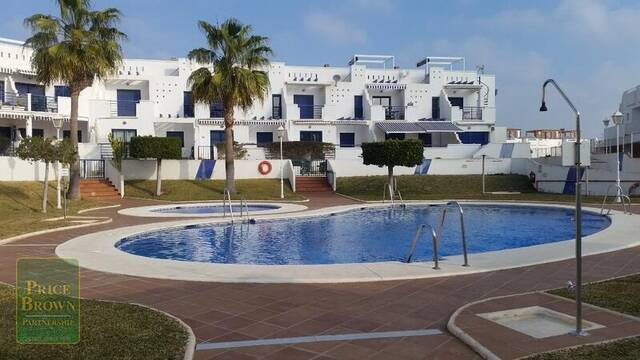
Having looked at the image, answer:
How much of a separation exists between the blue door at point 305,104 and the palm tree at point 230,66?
1539 cm

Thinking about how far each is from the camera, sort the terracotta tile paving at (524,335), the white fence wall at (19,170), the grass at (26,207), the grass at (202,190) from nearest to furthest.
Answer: the terracotta tile paving at (524,335), the grass at (26,207), the white fence wall at (19,170), the grass at (202,190)

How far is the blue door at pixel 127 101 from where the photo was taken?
4016 cm

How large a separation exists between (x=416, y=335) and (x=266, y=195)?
83.4 ft

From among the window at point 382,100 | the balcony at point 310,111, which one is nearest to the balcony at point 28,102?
the balcony at point 310,111

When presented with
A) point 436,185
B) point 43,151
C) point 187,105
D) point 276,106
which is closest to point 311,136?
point 276,106

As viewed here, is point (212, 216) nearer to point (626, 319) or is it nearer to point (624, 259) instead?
point (624, 259)

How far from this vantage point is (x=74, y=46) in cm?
2384

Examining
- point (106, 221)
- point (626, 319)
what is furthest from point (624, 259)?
point (106, 221)

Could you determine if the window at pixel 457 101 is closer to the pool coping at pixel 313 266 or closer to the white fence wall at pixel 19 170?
the white fence wall at pixel 19 170

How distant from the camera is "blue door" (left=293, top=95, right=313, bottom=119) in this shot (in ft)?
146

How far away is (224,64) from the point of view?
28328 millimetres

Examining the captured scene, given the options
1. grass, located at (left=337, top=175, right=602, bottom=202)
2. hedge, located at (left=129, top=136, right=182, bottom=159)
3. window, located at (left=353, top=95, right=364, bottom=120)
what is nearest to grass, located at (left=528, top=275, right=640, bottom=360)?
grass, located at (left=337, top=175, right=602, bottom=202)

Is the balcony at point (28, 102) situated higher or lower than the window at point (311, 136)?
higher

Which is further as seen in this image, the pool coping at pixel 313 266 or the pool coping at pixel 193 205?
the pool coping at pixel 193 205
